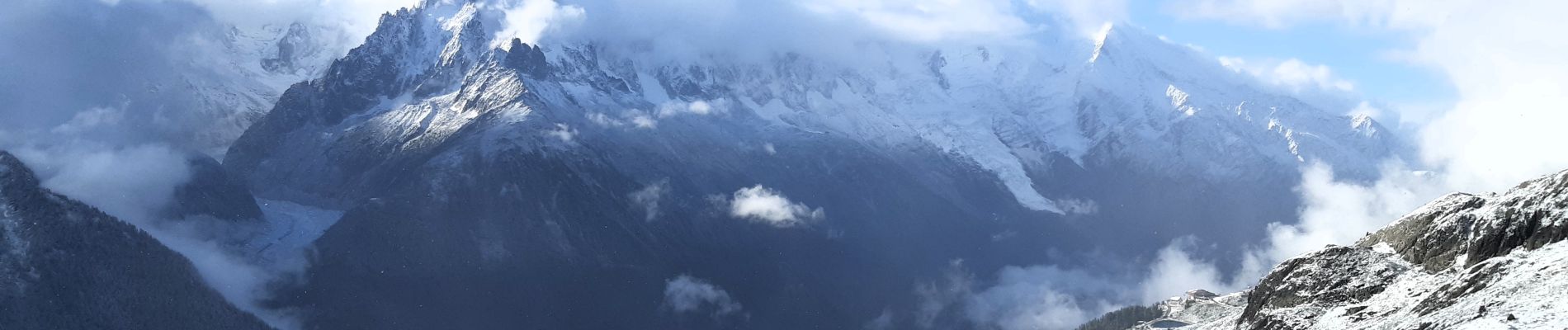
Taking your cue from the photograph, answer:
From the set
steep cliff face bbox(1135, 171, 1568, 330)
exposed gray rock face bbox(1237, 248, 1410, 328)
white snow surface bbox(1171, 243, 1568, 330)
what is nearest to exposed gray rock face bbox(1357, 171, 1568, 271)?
steep cliff face bbox(1135, 171, 1568, 330)

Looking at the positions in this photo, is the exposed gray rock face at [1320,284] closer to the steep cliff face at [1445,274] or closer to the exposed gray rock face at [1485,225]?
the steep cliff face at [1445,274]

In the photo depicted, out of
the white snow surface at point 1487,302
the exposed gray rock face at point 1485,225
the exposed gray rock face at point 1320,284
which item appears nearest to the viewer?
the white snow surface at point 1487,302

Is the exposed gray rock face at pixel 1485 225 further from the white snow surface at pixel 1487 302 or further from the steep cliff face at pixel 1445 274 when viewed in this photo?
the white snow surface at pixel 1487 302

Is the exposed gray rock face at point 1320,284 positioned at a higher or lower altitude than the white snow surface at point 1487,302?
higher

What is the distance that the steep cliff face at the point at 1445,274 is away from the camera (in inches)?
4087

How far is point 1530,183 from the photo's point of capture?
124m

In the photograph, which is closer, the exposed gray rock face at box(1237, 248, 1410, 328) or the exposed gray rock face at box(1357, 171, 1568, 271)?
the exposed gray rock face at box(1357, 171, 1568, 271)

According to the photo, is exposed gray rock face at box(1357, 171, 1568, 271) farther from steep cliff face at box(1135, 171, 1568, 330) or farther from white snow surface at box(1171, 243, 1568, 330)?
white snow surface at box(1171, 243, 1568, 330)

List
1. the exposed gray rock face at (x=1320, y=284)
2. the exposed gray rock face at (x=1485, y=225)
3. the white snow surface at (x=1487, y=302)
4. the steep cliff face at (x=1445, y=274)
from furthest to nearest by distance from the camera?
the exposed gray rock face at (x=1320, y=284) < the exposed gray rock face at (x=1485, y=225) < the steep cliff face at (x=1445, y=274) < the white snow surface at (x=1487, y=302)

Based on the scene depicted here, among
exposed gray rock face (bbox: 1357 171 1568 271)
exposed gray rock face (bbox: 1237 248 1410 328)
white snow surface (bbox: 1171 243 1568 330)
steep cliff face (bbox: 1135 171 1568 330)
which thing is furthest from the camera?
exposed gray rock face (bbox: 1237 248 1410 328)

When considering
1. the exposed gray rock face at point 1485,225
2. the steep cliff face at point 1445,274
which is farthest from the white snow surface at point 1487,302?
the exposed gray rock face at point 1485,225

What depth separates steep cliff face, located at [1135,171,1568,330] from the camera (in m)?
104

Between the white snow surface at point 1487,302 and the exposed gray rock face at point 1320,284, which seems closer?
the white snow surface at point 1487,302

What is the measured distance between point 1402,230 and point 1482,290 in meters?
32.7
